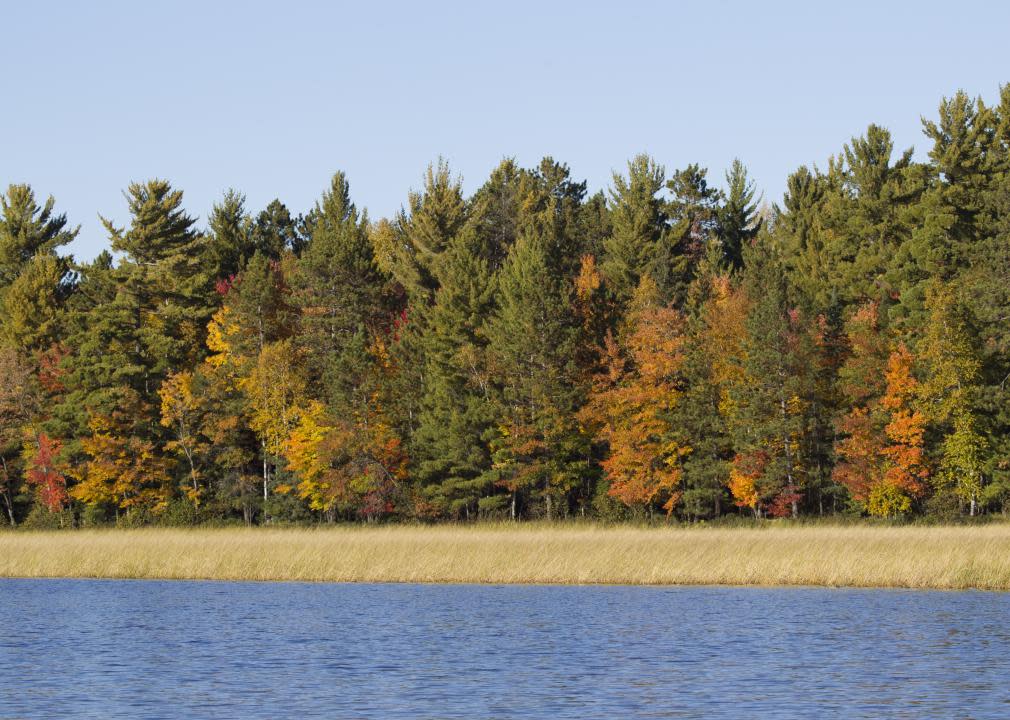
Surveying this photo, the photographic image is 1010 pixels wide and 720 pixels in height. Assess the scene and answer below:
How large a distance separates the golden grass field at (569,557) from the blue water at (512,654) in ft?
5.73

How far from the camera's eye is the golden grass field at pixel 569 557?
39.8 m

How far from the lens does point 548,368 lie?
236ft

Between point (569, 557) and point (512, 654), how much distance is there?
1669 cm

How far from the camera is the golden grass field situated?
3981 centimetres

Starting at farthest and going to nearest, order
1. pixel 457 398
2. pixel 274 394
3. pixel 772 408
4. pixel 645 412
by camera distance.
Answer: pixel 274 394
pixel 457 398
pixel 645 412
pixel 772 408

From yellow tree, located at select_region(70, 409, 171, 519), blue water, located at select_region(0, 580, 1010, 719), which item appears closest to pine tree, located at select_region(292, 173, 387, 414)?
yellow tree, located at select_region(70, 409, 171, 519)

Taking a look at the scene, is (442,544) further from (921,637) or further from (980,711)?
(980,711)

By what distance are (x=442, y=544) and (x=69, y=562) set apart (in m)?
13.2

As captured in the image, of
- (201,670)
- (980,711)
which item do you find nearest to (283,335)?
(201,670)

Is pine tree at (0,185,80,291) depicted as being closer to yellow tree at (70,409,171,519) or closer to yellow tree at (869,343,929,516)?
yellow tree at (70,409,171,519)

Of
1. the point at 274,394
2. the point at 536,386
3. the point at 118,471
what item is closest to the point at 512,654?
the point at 536,386

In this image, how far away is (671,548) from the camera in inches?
1794

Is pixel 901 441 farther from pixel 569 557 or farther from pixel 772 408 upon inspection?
pixel 569 557

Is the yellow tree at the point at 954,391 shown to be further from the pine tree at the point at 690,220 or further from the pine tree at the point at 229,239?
the pine tree at the point at 229,239
